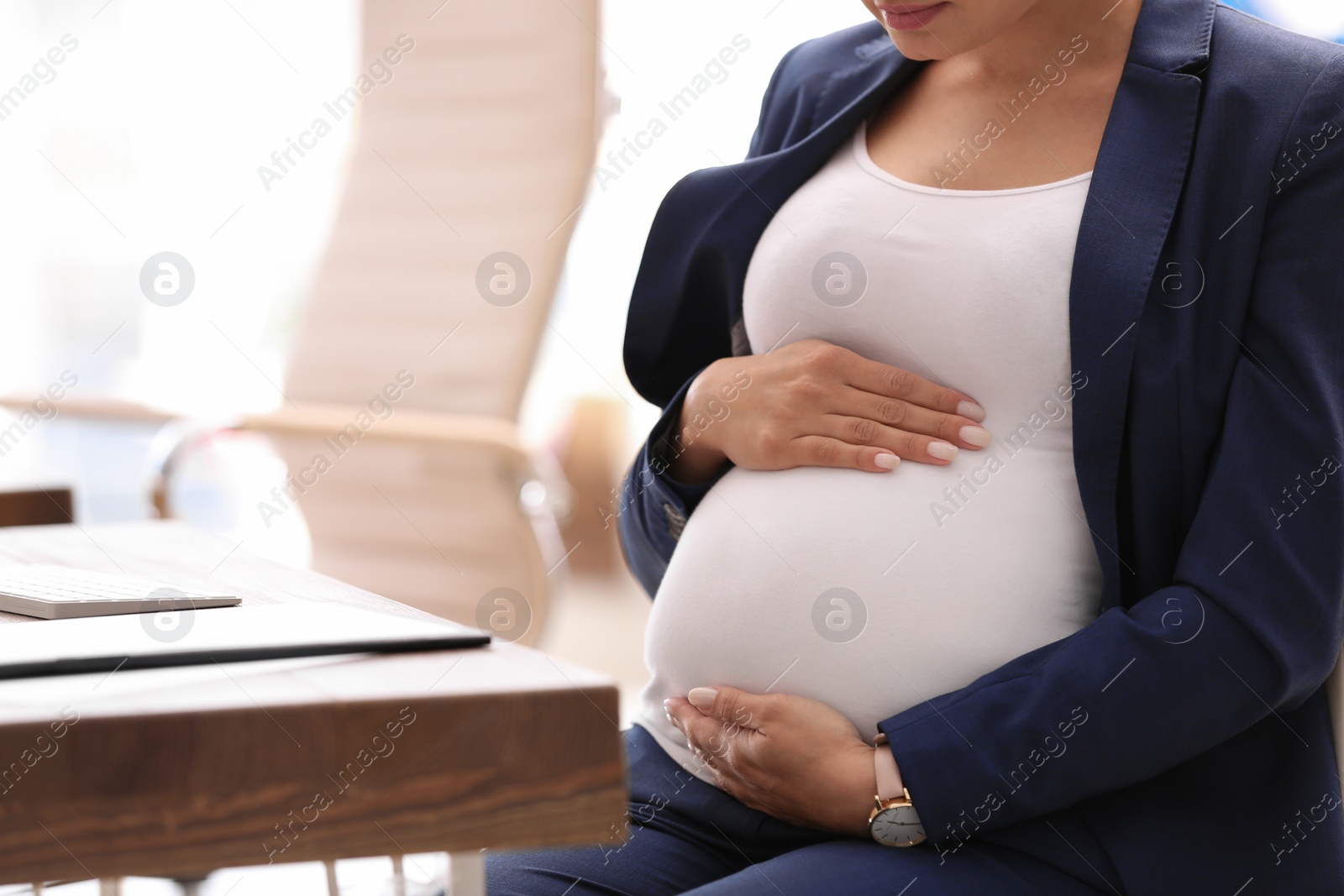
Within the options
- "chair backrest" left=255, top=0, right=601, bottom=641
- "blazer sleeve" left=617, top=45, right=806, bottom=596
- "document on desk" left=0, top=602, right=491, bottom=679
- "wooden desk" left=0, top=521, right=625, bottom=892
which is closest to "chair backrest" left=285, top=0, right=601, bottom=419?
"chair backrest" left=255, top=0, right=601, bottom=641

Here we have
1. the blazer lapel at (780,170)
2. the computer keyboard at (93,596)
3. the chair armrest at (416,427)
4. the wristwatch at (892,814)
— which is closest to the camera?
the computer keyboard at (93,596)

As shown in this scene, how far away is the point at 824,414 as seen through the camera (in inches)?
36.5

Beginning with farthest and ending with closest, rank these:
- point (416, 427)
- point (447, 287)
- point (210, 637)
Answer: point (447, 287) < point (416, 427) < point (210, 637)

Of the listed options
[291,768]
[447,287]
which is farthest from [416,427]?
[291,768]

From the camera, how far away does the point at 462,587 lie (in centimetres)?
189

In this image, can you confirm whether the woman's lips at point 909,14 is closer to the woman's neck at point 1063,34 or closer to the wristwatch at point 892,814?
the woman's neck at point 1063,34

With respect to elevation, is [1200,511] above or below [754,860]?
above

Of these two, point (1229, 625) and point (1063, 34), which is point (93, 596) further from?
point (1063, 34)

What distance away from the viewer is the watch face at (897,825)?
79 centimetres

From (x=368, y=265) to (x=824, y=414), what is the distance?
1.32 m

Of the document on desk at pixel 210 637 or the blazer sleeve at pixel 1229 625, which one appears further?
the blazer sleeve at pixel 1229 625

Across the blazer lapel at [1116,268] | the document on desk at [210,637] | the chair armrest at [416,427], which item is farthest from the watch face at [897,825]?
the chair armrest at [416,427]

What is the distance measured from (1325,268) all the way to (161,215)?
10.8ft

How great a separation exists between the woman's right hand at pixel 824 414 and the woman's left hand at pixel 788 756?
19 cm
